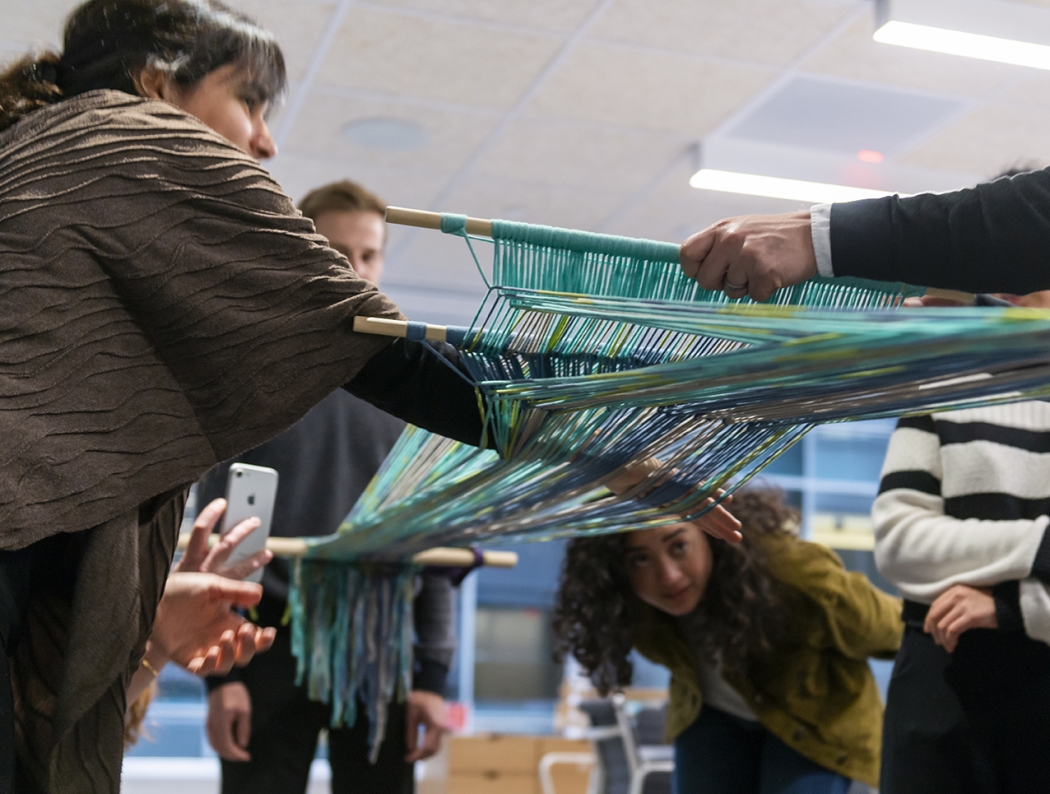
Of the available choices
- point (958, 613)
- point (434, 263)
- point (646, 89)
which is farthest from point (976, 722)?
point (434, 263)

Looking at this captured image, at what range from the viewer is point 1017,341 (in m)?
0.67

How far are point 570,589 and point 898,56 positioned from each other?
2383mm

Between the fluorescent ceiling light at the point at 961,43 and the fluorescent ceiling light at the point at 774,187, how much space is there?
94 cm

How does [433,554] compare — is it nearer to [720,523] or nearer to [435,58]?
[720,523]

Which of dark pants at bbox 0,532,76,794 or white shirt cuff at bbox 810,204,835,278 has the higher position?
white shirt cuff at bbox 810,204,835,278

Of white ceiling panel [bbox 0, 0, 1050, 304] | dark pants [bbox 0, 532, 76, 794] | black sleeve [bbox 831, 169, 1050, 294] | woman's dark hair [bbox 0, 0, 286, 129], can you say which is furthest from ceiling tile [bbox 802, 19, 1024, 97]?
dark pants [bbox 0, 532, 76, 794]

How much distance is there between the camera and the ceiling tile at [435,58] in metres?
Answer: 3.52

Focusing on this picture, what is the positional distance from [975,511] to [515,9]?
7.98 feet

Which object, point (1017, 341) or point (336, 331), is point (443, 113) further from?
point (1017, 341)

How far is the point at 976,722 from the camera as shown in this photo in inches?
55.6

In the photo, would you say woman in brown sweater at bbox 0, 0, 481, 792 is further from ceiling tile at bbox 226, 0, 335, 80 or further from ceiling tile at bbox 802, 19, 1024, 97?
ceiling tile at bbox 802, 19, 1024, 97

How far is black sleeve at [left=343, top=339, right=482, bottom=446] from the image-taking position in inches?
39.3

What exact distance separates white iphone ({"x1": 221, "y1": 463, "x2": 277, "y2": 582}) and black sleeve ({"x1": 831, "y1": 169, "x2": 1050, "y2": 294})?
37.8 inches

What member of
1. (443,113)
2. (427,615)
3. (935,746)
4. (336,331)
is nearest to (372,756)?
(427,615)
